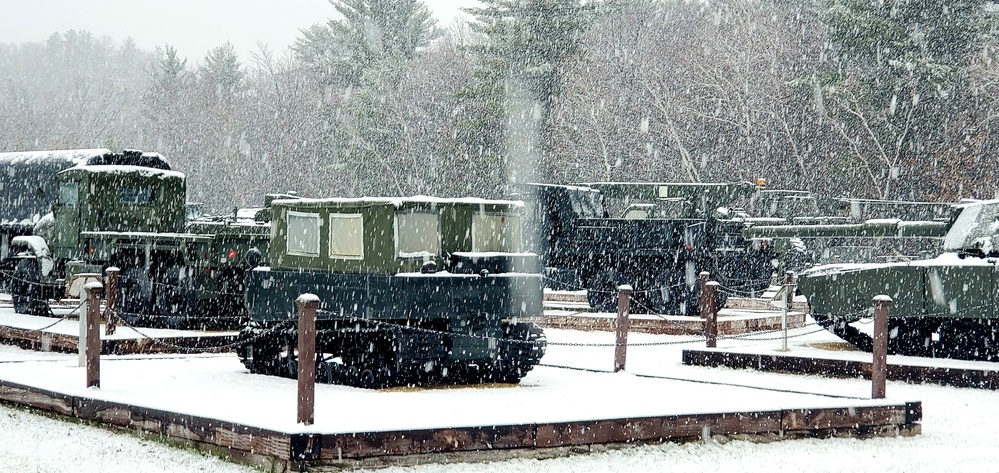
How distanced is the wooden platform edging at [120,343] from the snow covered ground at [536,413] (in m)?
1.16

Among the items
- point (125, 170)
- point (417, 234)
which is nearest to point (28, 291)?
point (125, 170)

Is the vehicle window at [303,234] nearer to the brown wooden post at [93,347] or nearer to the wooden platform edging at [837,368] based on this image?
the brown wooden post at [93,347]

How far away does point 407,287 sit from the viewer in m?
10.6

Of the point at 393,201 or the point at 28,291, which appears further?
the point at 28,291

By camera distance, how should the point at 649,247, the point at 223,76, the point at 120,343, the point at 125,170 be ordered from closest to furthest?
the point at 120,343 < the point at 125,170 < the point at 649,247 < the point at 223,76

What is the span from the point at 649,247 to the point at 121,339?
9411mm

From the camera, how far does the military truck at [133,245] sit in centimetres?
1606

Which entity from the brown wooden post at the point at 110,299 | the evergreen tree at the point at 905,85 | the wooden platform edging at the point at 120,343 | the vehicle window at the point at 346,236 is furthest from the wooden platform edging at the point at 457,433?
the evergreen tree at the point at 905,85

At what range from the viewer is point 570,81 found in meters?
44.2

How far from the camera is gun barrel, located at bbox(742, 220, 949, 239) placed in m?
17.9

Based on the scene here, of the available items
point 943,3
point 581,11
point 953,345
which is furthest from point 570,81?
point 953,345

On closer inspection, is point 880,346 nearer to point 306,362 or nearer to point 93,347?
point 306,362

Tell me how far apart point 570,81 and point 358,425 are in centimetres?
3671

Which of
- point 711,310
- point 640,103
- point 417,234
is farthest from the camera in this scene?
point 640,103
